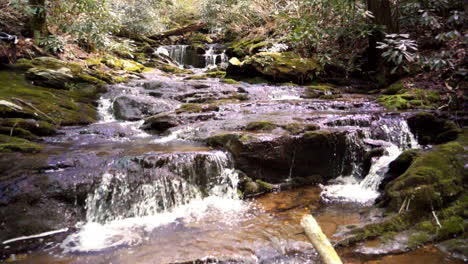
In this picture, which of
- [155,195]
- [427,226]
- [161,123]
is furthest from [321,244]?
[161,123]

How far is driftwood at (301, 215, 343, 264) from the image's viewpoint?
2002mm

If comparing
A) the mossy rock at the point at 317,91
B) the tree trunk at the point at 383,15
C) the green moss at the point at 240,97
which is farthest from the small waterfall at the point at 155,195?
the tree trunk at the point at 383,15

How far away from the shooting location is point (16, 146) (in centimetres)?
509

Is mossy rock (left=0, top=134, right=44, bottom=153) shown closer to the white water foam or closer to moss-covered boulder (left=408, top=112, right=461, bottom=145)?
the white water foam

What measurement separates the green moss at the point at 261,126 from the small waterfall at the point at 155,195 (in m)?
1.14

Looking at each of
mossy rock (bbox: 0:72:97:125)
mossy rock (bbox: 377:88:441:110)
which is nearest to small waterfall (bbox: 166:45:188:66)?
mossy rock (bbox: 0:72:97:125)

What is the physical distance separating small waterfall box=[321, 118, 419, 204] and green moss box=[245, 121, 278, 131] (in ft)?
5.16

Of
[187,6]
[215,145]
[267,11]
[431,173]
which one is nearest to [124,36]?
[267,11]

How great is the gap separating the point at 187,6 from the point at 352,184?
2935 cm

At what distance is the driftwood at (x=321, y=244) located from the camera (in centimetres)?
200

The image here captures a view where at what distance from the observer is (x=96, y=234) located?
4.11 meters

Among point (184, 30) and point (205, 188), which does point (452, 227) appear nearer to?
point (205, 188)

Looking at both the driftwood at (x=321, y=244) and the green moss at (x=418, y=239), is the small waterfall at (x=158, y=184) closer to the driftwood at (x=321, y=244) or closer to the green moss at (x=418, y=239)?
the green moss at (x=418, y=239)

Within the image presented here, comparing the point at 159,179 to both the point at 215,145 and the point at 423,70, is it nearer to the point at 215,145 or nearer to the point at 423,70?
the point at 215,145
